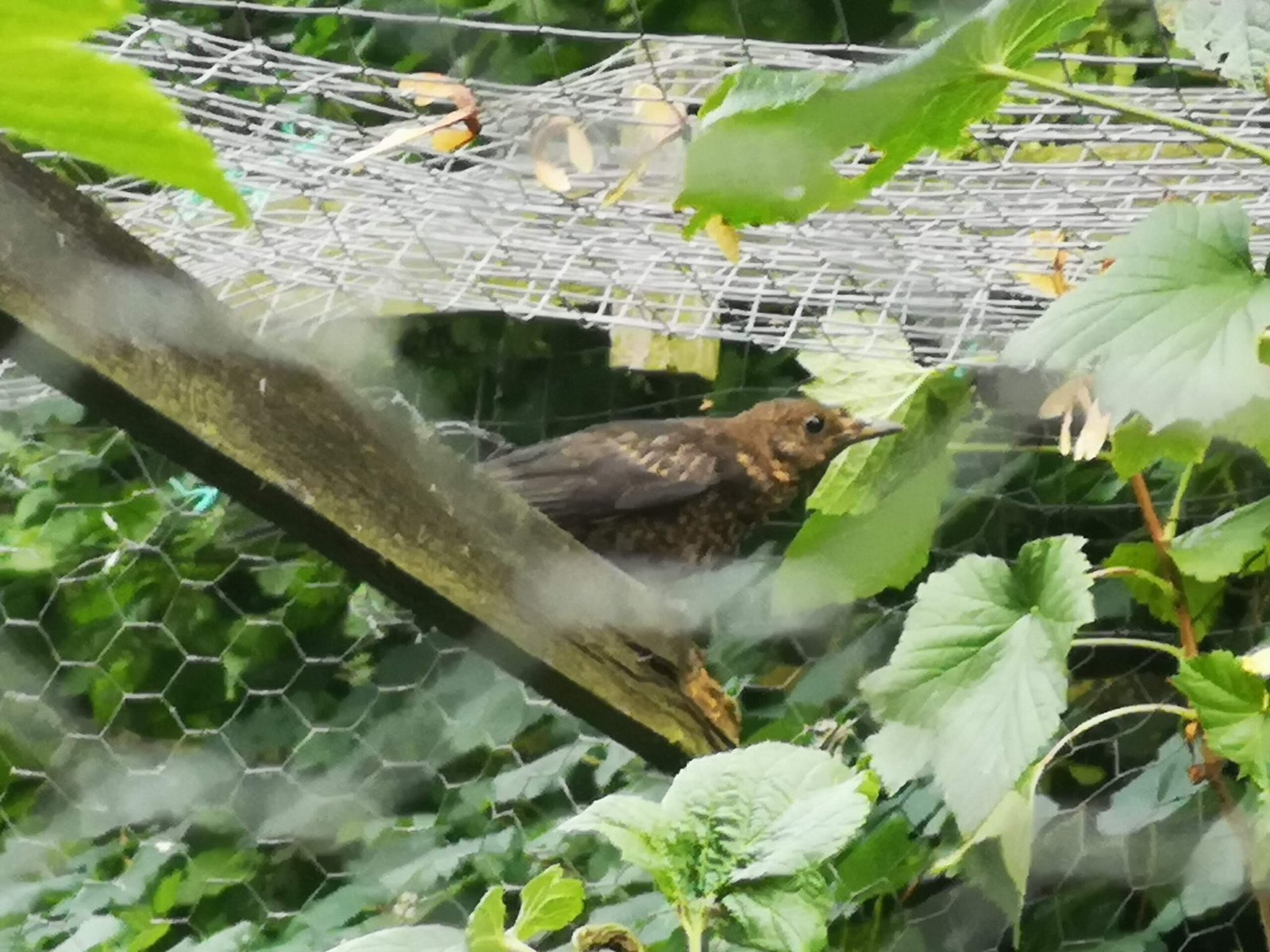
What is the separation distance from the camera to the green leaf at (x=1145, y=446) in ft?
2.34

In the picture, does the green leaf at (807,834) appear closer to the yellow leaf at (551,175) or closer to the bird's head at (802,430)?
the yellow leaf at (551,175)

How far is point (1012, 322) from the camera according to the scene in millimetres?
1048

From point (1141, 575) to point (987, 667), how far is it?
199 mm

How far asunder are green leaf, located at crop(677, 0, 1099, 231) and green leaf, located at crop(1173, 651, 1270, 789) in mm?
303

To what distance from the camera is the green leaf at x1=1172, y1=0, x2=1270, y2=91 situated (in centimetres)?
70

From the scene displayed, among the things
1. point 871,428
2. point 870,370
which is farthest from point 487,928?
point 871,428

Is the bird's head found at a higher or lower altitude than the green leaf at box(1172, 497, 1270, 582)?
lower

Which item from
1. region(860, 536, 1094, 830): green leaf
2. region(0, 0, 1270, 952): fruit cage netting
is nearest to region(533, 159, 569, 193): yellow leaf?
region(0, 0, 1270, 952): fruit cage netting

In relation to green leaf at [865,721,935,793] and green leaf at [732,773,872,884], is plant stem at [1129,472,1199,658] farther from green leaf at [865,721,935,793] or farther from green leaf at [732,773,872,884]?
green leaf at [732,773,872,884]

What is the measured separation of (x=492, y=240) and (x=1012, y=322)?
44 cm

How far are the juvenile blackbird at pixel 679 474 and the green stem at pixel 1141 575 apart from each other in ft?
1.08

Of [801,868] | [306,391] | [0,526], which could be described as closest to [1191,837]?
[801,868]

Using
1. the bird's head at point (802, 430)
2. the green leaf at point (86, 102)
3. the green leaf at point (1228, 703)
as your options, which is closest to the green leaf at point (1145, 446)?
the green leaf at point (1228, 703)

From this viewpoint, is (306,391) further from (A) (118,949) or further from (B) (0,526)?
(B) (0,526)
